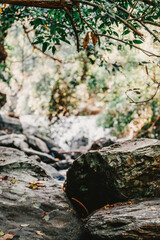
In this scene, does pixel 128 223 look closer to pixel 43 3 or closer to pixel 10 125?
pixel 43 3

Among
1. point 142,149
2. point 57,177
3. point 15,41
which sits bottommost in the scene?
A: point 57,177

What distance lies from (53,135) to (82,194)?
638 centimetres

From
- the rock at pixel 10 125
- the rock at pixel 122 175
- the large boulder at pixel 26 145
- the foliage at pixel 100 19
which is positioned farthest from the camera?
the rock at pixel 10 125

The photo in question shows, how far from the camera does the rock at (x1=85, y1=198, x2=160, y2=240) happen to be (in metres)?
1.72

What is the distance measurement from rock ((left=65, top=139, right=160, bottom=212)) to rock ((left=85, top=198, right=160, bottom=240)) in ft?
0.70

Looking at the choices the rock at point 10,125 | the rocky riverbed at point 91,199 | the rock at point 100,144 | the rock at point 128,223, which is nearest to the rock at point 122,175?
the rocky riverbed at point 91,199

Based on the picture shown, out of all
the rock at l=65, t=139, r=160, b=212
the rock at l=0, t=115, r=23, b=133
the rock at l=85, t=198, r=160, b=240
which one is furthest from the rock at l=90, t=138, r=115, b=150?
the rock at l=85, t=198, r=160, b=240

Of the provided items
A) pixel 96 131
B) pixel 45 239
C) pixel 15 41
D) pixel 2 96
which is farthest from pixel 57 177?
pixel 15 41

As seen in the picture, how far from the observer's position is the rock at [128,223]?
172cm

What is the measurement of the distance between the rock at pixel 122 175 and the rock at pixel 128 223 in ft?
0.70

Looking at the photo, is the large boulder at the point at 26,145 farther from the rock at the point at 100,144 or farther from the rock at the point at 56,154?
the rock at the point at 100,144

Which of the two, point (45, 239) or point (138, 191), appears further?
point (138, 191)

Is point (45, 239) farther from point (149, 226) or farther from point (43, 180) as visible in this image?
point (43, 180)

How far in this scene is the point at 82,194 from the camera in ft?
9.23
